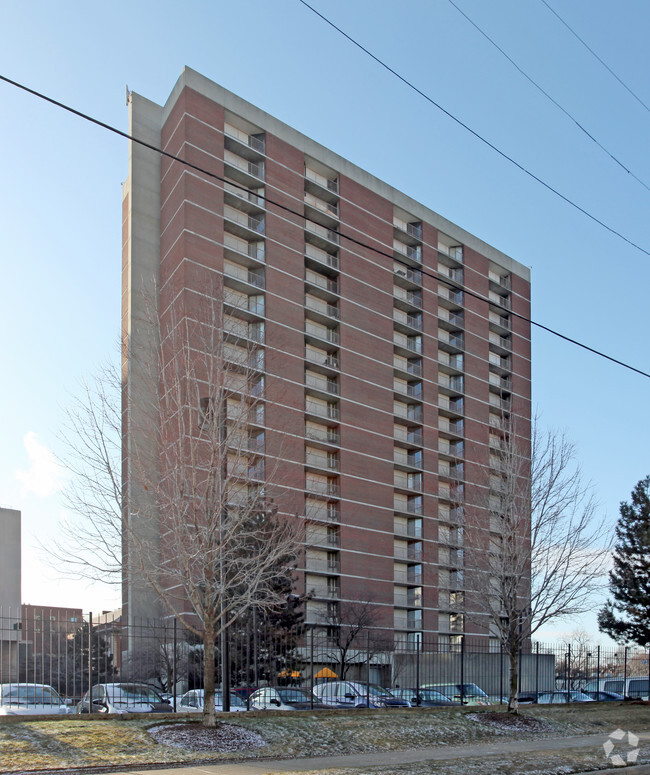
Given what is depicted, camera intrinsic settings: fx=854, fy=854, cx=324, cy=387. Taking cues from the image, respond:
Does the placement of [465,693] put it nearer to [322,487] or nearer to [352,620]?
[352,620]

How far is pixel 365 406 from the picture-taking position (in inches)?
2677

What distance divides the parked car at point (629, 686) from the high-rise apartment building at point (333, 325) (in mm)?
19168

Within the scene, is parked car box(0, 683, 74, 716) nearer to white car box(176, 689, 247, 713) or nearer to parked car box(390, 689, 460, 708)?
white car box(176, 689, 247, 713)

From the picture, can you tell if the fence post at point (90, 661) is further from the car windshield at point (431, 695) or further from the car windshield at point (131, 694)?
the car windshield at point (431, 695)

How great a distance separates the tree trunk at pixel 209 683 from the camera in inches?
665

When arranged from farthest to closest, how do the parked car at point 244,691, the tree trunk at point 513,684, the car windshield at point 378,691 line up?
the car windshield at point 378,691 → the tree trunk at point 513,684 → the parked car at point 244,691

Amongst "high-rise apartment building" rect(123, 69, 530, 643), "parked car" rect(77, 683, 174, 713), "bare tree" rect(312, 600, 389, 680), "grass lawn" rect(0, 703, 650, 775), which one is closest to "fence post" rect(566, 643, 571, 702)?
"grass lawn" rect(0, 703, 650, 775)

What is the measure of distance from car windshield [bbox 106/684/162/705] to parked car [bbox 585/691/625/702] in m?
18.8

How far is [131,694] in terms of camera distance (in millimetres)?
21453

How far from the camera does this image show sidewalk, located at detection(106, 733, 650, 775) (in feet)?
43.6

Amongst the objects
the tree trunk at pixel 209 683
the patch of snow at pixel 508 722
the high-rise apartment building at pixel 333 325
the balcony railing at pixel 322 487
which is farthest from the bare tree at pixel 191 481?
the balcony railing at pixel 322 487

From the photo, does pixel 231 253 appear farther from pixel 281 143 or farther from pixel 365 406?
pixel 365 406

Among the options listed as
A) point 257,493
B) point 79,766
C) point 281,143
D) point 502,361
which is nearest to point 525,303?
point 502,361

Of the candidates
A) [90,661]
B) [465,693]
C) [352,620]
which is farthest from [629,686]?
[352,620]
